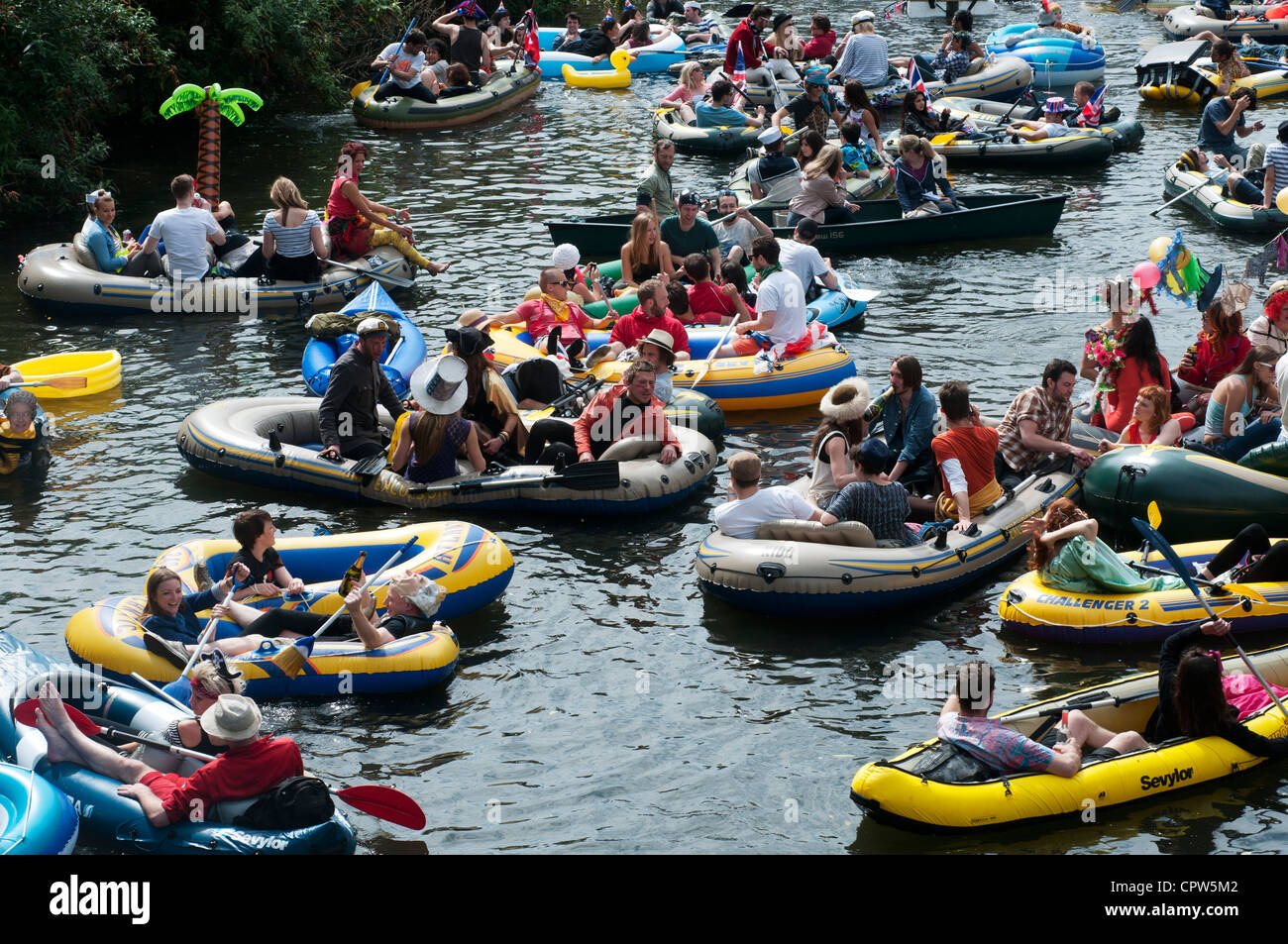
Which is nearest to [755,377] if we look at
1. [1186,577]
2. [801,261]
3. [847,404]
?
[801,261]

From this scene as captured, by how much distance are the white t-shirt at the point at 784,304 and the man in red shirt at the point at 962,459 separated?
331 cm

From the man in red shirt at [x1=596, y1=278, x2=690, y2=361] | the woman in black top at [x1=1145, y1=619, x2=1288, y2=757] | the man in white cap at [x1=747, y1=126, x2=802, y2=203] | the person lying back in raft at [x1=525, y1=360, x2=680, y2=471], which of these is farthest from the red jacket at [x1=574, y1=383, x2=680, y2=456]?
the man in white cap at [x1=747, y1=126, x2=802, y2=203]

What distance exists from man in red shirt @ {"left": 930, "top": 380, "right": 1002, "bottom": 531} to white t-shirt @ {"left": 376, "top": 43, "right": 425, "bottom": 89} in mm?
16954

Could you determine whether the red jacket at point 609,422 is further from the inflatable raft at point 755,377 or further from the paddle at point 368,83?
the paddle at point 368,83

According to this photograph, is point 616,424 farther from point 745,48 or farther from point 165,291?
point 745,48

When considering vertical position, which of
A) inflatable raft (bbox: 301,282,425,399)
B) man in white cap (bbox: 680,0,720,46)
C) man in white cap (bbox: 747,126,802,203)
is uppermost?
man in white cap (bbox: 680,0,720,46)

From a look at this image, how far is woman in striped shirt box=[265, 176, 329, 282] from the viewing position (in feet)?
53.9

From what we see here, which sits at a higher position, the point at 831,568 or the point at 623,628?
the point at 831,568

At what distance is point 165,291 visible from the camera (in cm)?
1653

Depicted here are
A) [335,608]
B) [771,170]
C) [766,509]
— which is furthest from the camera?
[771,170]

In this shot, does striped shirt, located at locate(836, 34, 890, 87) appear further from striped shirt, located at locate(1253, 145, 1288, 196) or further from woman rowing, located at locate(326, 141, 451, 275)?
woman rowing, located at locate(326, 141, 451, 275)

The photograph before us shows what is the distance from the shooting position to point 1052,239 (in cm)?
1861

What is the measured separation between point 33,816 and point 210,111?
1283 cm

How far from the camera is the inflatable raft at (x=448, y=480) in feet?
38.4
